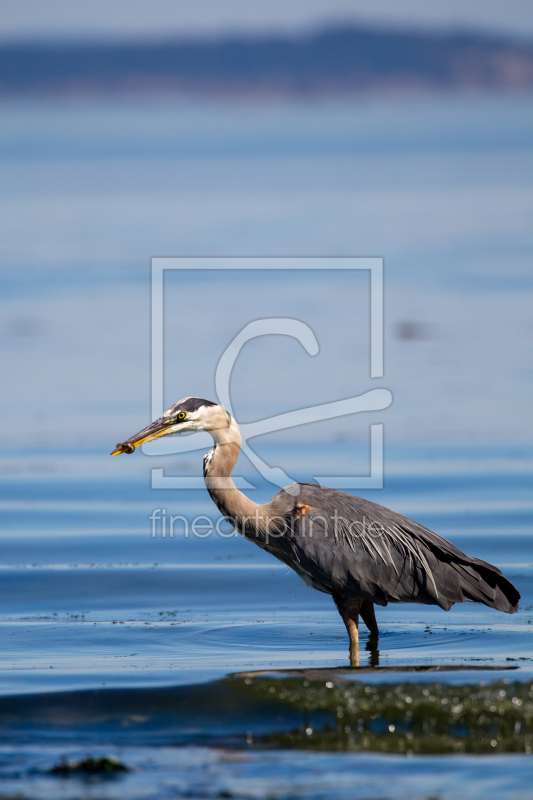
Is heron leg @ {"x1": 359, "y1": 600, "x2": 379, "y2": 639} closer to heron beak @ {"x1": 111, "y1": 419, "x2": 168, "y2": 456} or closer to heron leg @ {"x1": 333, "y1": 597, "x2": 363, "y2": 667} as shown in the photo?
heron leg @ {"x1": 333, "y1": 597, "x2": 363, "y2": 667}

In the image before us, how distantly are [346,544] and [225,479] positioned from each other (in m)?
1.28

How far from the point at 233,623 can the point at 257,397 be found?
42.0 feet

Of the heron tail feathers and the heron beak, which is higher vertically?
the heron beak

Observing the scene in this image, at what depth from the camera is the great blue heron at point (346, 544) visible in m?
9.76

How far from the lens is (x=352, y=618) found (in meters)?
9.76

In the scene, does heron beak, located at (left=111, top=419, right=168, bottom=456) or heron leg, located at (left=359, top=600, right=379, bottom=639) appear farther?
heron leg, located at (left=359, top=600, right=379, bottom=639)

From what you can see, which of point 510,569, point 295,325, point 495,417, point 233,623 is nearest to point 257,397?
point 495,417

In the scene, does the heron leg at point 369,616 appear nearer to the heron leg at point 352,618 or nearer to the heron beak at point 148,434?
the heron leg at point 352,618

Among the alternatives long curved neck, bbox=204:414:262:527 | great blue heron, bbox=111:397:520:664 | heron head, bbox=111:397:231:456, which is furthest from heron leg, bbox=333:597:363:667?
heron head, bbox=111:397:231:456

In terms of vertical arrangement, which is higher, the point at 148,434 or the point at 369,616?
the point at 148,434

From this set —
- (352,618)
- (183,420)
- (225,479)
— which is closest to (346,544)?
(352,618)

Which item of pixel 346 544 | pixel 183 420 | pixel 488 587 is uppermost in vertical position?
pixel 183 420

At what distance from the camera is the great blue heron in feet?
32.0

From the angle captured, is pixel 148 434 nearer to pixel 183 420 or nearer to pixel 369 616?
pixel 183 420
